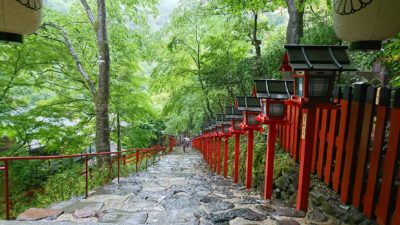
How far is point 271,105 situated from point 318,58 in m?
1.82

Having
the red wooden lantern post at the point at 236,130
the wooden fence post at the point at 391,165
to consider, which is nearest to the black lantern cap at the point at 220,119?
the red wooden lantern post at the point at 236,130

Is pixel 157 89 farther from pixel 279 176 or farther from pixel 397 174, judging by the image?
pixel 397 174

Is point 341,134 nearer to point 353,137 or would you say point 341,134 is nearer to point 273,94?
point 353,137

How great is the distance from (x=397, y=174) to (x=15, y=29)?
4385mm

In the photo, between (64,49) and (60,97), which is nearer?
(64,49)

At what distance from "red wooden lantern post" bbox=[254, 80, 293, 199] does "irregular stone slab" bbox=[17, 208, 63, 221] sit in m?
3.73

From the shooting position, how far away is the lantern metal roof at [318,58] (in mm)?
3664

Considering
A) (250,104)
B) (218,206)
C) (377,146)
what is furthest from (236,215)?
(250,104)

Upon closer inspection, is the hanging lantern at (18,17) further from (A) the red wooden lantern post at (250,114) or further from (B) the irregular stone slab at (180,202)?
(A) the red wooden lantern post at (250,114)

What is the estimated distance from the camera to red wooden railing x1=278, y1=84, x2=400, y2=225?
3098 mm

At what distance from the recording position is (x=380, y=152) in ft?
10.9

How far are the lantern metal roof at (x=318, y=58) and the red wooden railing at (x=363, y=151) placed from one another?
44cm

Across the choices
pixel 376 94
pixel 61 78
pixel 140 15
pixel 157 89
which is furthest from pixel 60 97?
pixel 376 94

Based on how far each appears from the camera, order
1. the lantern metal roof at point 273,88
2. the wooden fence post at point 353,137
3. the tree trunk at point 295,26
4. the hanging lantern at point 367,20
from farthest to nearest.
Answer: the tree trunk at point 295,26 → the lantern metal roof at point 273,88 → the wooden fence post at point 353,137 → the hanging lantern at point 367,20
